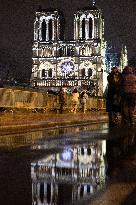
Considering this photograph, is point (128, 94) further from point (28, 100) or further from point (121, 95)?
point (28, 100)

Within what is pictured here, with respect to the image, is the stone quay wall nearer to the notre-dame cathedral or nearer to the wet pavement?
the wet pavement

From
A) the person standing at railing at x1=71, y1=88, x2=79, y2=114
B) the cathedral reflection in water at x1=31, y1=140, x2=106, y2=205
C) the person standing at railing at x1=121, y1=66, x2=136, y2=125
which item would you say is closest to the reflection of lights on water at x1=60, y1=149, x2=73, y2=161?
the cathedral reflection in water at x1=31, y1=140, x2=106, y2=205

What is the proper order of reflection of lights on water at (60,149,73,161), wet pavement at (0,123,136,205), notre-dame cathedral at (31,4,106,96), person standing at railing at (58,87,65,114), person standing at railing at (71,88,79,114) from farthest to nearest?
notre-dame cathedral at (31,4,106,96), person standing at railing at (71,88,79,114), person standing at railing at (58,87,65,114), reflection of lights on water at (60,149,73,161), wet pavement at (0,123,136,205)

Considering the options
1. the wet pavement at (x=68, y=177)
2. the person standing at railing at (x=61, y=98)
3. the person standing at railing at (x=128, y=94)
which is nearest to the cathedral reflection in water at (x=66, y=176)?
the wet pavement at (x=68, y=177)

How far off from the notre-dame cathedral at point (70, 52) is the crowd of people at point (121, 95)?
391ft

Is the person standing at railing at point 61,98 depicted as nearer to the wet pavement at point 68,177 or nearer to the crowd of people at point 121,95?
the crowd of people at point 121,95

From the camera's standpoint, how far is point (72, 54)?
5546 inches

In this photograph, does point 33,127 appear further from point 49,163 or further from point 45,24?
point 45,24

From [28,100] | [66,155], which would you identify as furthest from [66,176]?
[28,100]

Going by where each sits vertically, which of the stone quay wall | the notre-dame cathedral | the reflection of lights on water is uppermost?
the notre-dame cathedral

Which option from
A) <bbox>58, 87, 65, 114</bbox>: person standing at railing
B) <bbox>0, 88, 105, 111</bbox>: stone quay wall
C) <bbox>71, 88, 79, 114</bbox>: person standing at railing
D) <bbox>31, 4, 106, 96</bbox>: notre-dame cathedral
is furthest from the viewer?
<bbox>31, 4, 106, 96</bbox>: notre-dame cathedral

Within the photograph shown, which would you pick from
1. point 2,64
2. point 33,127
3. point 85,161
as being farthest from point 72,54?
point 85,161

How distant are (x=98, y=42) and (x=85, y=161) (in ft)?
428

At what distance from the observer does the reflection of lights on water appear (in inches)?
262
